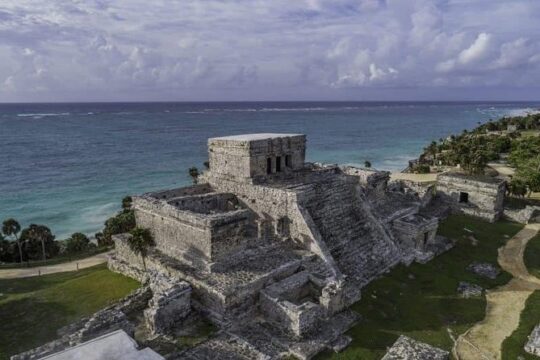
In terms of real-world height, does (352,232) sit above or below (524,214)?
above

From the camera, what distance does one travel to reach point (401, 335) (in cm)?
1764

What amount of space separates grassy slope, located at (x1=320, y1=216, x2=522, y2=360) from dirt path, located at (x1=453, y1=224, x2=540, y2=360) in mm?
443

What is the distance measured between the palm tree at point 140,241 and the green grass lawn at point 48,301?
69.6 inches

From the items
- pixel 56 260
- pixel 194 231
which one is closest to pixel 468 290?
pixel 194 231

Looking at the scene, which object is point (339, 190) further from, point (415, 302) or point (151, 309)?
point (151, 309)

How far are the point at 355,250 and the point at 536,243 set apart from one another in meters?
16.0

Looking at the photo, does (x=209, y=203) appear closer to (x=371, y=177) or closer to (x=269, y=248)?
(x=269, y=248)

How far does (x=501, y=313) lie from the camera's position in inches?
797

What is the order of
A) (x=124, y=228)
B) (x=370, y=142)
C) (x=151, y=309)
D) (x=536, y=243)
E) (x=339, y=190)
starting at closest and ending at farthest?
1. (x=151, y=309)
2. (x=339, y=190)
3. (x=536, y=243)
4. (x=124, y=228)
5. (x=370, y=142)

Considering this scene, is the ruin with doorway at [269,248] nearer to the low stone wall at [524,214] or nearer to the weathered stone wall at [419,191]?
the weathered stone wall at [419,191]

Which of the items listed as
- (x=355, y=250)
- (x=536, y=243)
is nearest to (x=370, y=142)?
(x=536, y=243)

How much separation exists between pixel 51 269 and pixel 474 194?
35.2 m

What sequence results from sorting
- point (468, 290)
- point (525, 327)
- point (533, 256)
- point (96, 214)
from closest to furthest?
point (525, 327) → point (468, 290) → point (533, 256) → point (96, 214)

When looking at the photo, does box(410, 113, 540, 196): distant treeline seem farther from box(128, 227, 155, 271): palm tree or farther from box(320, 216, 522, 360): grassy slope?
box(128, 227, 155, 271): palm tree
